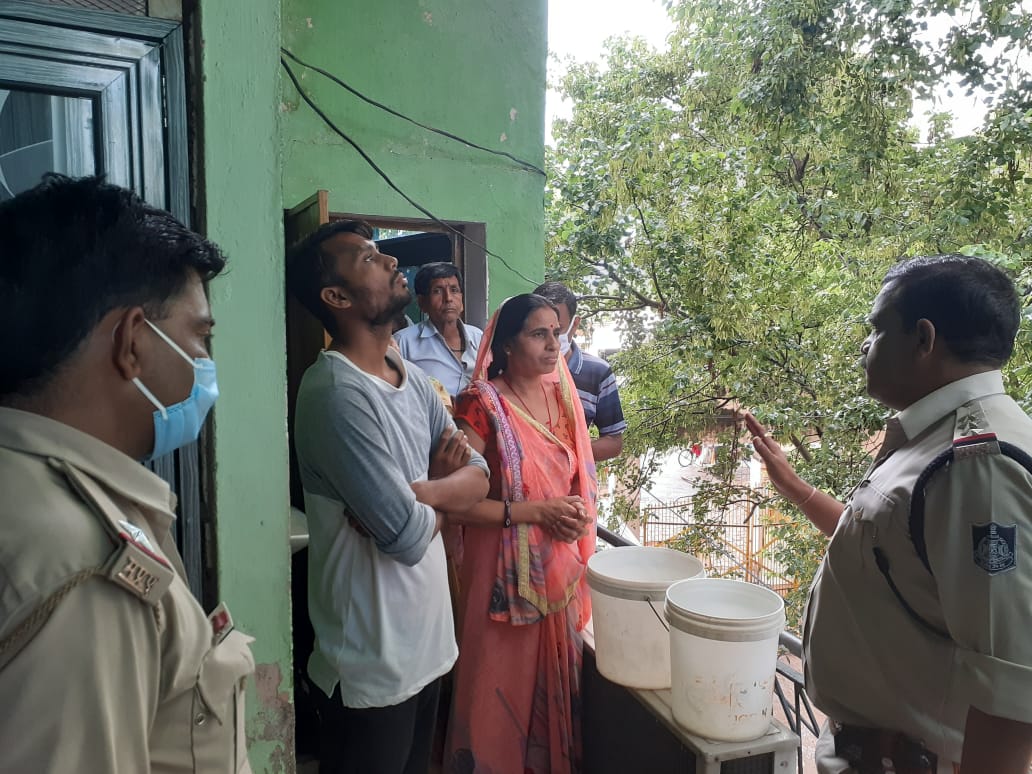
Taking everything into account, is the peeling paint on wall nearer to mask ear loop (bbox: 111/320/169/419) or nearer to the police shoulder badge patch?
mask ear loop (bbox: 111/320/169/419)

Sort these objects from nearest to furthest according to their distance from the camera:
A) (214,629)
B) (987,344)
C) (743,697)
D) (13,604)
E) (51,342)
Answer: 1. (13,604)
2. (51,342)
3. (214,629)
4. (987,344)
5. (743,697)

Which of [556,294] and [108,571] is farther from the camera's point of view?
[556,294]

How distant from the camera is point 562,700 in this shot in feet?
8.21

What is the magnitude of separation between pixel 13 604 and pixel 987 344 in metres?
1.77

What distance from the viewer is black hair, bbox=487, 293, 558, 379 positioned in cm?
274

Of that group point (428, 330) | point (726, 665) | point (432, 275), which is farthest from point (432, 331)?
point (726, 665)

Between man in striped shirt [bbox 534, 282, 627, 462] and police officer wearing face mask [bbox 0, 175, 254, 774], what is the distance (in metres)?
2.83

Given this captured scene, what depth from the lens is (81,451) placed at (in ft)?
3.04

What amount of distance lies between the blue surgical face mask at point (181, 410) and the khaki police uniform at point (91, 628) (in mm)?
98

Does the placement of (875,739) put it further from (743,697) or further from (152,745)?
(152,745)

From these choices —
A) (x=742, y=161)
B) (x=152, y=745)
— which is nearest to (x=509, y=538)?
(x=152, y=745)

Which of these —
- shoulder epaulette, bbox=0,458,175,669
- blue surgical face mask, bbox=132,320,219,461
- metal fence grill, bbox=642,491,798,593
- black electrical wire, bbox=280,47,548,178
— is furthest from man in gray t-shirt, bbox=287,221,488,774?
metal fence grill, bbox=642,491,798,593

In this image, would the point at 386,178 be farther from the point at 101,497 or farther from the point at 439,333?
the point at 101,497

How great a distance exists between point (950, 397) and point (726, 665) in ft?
2.79
